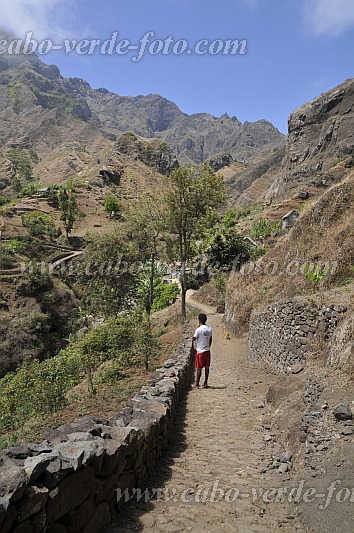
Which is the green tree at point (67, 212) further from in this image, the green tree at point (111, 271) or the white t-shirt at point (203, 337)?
the white t-shirt at point (203, 337)

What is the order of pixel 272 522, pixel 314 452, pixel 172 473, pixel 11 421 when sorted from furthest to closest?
pixel 11 421 → pixel 172 473 → pixel 314 452 → pixel 272 522

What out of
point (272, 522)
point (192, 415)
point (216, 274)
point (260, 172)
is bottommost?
point (192, 415)

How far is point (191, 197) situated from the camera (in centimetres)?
1967

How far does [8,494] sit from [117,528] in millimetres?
1515

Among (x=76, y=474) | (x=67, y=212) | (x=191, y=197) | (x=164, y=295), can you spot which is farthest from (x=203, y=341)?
(x=67, y=212)

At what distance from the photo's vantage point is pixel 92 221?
68375mm

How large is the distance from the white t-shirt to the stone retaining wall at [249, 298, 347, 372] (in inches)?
75.4

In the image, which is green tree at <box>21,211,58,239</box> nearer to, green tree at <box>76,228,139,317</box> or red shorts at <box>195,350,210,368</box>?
green tree at <box>76,228,139,317</box>

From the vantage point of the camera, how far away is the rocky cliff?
48.8m

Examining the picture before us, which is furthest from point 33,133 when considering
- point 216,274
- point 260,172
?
point 216,274

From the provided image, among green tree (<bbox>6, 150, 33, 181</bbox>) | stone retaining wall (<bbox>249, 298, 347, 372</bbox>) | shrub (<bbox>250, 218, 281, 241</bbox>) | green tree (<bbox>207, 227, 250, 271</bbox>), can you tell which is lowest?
stone retaining wall (<bbox>249, 298, 347, 372</bbox>)

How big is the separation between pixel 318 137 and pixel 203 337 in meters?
50.6

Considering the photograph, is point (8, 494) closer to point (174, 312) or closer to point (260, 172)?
point (174, 312)

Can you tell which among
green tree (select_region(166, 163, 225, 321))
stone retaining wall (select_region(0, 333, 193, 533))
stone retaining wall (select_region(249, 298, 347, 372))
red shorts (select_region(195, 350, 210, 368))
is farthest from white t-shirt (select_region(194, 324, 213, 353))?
green tree (select_region(166, 163, 225, 321))
